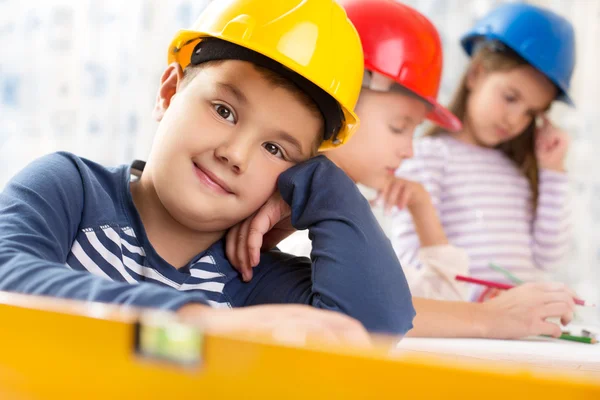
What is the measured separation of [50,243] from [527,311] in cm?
80

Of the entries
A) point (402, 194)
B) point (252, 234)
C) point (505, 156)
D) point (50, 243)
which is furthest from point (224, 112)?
point (505, 156)

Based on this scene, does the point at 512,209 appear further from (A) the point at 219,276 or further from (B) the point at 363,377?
(B) the point at 363,377

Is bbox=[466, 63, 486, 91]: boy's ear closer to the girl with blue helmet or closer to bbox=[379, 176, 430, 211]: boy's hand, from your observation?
the girl with blue helmet

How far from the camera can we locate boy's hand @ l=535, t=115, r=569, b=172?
2.11 metres

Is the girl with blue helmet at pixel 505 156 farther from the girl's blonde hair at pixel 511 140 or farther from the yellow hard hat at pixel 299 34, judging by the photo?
the yellow hard hat at pixel 299 34

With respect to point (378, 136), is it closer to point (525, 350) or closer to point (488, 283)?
point (488, 283)

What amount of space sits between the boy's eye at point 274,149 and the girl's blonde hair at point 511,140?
4.06 feet

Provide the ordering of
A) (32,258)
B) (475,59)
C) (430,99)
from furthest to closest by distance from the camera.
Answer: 1. (475,59)
2. (430,99)
3. (32,258)

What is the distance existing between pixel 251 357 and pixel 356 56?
27.4 inches

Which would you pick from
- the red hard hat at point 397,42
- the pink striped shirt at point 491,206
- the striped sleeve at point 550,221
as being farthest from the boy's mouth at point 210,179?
the striped sleeve at point 550,221

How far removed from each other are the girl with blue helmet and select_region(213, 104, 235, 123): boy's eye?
105 cm

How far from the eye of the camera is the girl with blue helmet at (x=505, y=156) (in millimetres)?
1895

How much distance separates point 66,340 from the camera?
32 centimetres

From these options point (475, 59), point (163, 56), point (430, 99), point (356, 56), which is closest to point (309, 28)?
point (356, 56)
